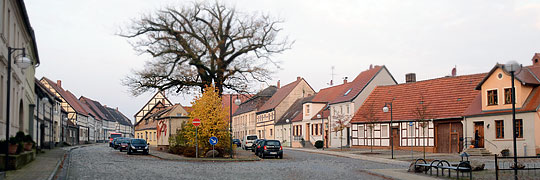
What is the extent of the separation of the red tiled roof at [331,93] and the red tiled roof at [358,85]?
134 centimetres

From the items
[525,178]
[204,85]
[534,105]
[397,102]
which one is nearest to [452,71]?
[397,102]

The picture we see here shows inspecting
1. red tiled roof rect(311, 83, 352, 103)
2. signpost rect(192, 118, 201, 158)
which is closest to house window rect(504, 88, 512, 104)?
signpost rect(192, 118, 201, 158)

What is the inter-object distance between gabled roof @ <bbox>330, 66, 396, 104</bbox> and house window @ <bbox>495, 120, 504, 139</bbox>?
58.2 feet

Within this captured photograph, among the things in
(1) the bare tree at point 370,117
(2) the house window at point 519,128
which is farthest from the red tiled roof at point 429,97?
(2) the house window at point 519,128

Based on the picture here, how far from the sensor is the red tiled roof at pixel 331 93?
2463 inches

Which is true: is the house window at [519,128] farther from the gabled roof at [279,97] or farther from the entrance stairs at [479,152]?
the gabled roof at [279,97]

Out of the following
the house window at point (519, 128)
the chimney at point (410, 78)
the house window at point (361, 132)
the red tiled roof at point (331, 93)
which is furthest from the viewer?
the red tiled roof at point (331, 93)

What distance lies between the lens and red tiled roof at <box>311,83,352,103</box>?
62.6 metres

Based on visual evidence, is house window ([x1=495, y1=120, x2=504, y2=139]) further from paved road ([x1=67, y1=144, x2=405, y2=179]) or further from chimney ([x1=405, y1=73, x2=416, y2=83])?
chimney ([x1=405, y1=73, x2=416, y2=83])

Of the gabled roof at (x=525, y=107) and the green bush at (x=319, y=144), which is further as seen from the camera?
the green bush at (x=319, y=144)

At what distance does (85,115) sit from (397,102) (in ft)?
178

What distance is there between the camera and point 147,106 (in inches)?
3935

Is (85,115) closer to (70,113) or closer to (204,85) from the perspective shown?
(70,113)

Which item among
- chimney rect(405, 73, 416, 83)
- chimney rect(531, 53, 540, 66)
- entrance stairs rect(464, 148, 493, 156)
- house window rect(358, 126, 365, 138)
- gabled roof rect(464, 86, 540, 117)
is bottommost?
entrance stairs rect(464, 148, 493, 156)
